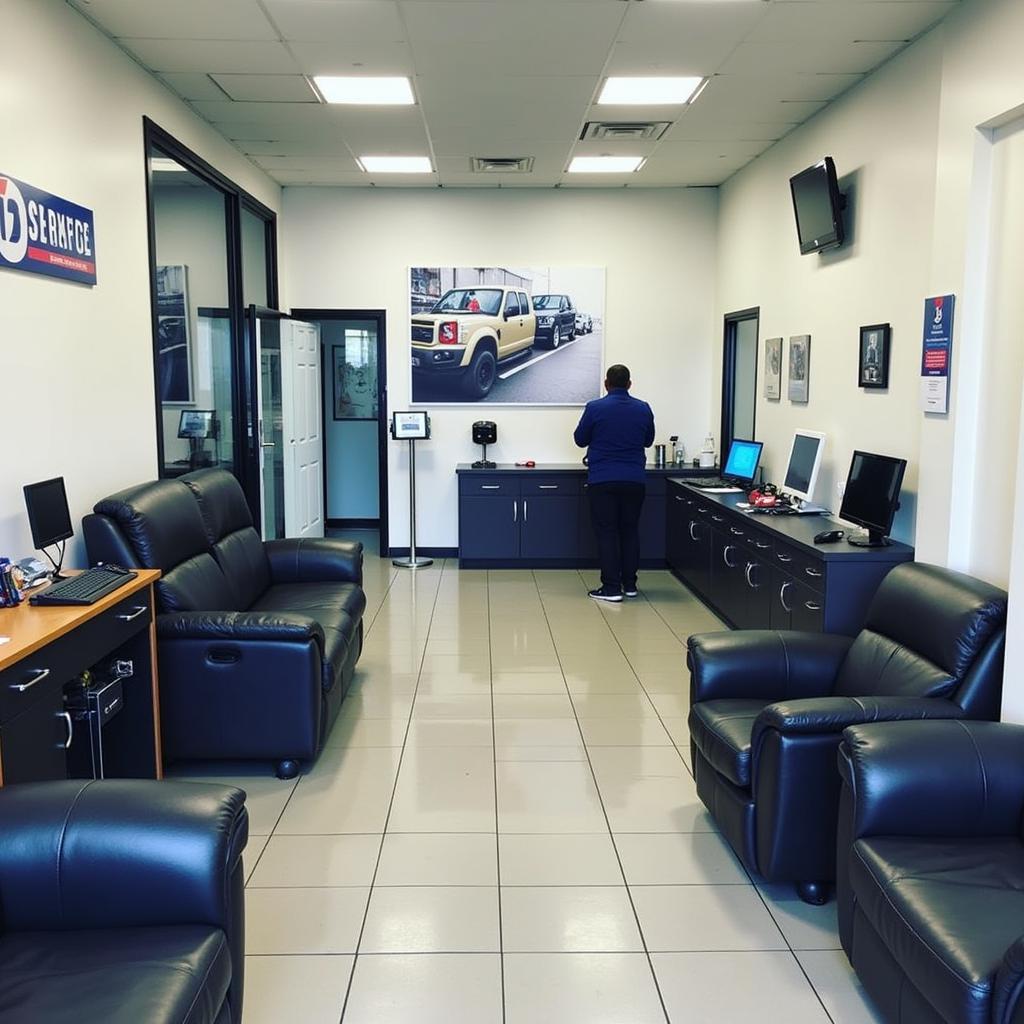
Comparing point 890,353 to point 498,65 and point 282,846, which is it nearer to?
point 498,65

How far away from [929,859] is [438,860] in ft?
5.10

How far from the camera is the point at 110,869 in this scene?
6.45 ft

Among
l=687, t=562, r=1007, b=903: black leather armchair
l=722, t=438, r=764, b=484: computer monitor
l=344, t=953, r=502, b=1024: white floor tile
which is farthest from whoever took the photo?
l=722, t=438, r=764, b=484: computer monitor

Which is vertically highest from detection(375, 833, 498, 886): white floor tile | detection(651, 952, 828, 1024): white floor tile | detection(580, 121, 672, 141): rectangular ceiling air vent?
detection(580, 121, 672, 141): rectangular ceiling air vent

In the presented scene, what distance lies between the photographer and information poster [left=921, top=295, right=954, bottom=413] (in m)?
3.93

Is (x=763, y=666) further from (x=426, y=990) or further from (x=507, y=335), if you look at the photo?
(x=507, y=335)

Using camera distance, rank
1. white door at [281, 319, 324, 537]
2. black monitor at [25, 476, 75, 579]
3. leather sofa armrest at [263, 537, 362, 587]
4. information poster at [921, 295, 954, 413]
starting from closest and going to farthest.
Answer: black monitor at [25, 476, 75, 579]
information poster at [921, 295, 954, 413]
leather sofa armrest at [263, 537, 362, 587]
white door at [281, 319, 324, 537]

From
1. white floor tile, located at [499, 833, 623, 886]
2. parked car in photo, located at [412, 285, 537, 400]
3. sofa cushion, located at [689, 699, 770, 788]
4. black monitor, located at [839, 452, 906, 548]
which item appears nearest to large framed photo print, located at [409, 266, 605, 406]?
parked car in photo, located at [412, 285, 537, 400]

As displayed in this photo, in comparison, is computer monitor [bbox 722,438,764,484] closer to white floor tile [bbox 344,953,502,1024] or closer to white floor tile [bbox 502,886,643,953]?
white floor tile [bbox 502,886,643,953]

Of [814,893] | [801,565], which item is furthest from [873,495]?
[814,893]

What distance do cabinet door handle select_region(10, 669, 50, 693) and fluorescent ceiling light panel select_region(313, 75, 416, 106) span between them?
3.72m

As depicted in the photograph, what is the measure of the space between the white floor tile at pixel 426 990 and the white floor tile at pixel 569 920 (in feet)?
0.50

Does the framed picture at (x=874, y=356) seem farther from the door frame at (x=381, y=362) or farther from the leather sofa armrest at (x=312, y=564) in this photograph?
the door frame at (x=381, y=362)

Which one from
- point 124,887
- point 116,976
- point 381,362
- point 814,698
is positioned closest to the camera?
point 116,976
